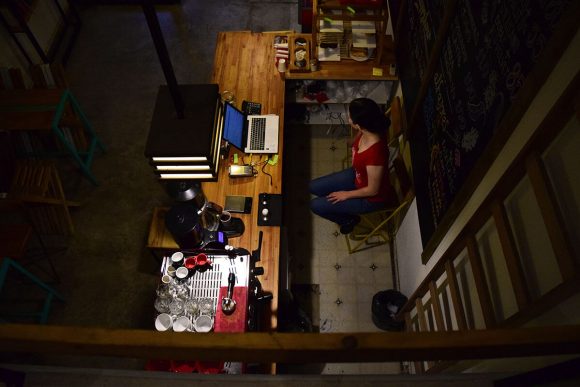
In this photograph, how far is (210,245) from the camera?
9.39ft

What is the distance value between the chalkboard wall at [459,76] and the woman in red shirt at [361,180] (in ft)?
1.06

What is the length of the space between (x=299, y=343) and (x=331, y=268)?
2.92 metres

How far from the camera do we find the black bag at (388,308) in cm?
347

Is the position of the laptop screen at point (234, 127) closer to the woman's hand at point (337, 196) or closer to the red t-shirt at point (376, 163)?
the woman's hand at point (337, 196)

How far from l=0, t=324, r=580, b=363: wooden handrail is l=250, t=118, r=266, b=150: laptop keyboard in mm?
2580

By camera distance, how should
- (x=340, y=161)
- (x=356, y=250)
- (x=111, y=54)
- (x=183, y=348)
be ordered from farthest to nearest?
(x=111, y=54) → (x=340, y=161) → (x=356, y=250) → (x=183, y=348)

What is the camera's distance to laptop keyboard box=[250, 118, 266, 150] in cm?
352

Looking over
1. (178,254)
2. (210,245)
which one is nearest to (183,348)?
(178,254)

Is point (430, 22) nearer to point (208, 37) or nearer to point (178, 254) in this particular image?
point (178, 254)

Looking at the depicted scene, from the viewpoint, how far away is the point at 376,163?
10.3 feet

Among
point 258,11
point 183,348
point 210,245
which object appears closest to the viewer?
point 183,348

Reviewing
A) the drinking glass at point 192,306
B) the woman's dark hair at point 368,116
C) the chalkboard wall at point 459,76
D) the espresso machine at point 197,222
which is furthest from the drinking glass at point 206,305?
the woman's dark hair at point 368,116

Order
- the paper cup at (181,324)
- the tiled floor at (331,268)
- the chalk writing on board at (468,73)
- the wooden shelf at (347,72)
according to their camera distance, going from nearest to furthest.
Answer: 1. the chalk writing on board at (468,73)
2. the paper cup at (181,324)
3. the tiled floor at (331,268)
4. the wooden shelf at (347,72)

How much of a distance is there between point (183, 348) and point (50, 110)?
11.9ft
